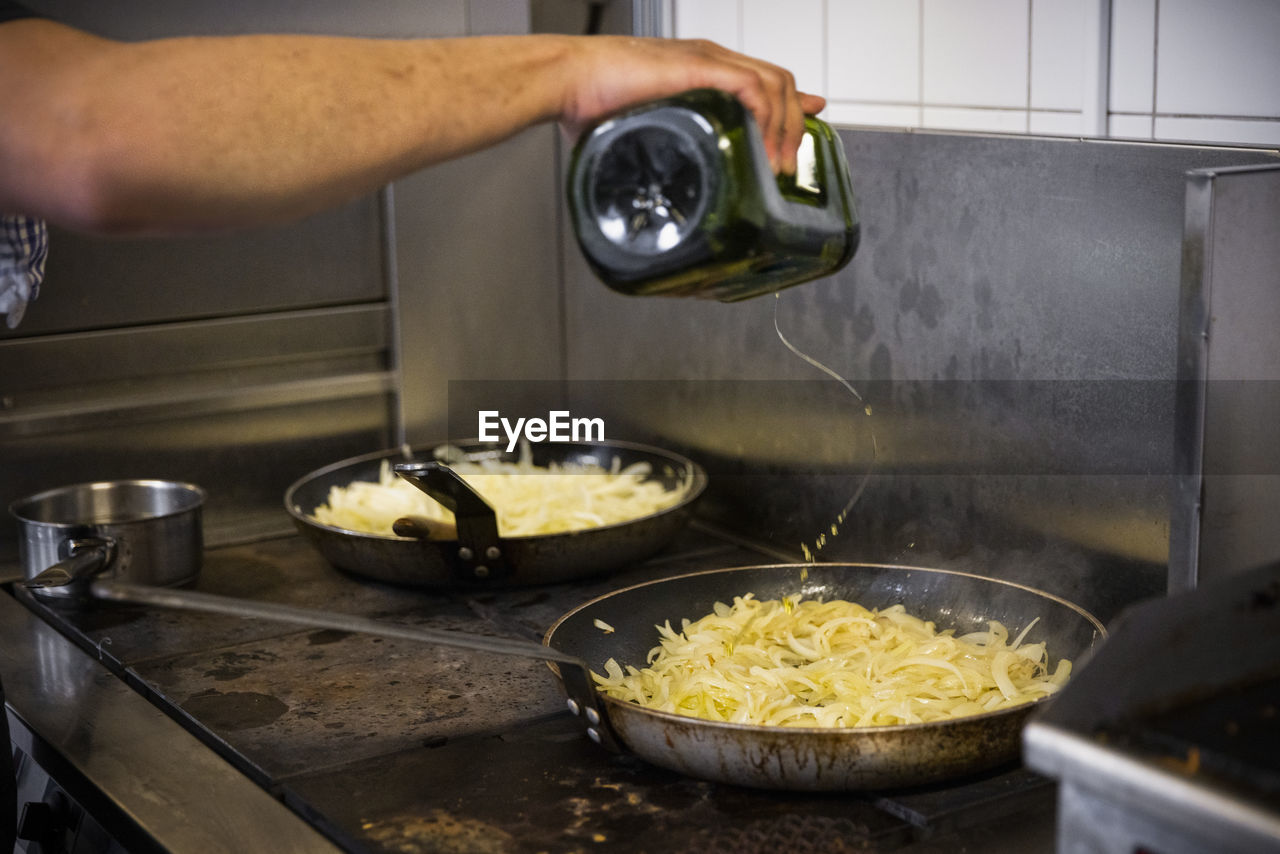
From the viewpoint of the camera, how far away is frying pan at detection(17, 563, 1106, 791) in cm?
116

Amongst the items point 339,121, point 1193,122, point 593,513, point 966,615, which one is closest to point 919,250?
point 1193,122

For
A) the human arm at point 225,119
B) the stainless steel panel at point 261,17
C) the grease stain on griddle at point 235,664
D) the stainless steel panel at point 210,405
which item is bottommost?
the grease stain on griddle at point 235,664

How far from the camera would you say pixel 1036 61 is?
5.86 ft

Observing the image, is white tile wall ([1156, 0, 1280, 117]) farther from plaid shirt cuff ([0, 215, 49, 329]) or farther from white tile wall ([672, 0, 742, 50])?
plaid shirt cuff ([0, 215, 49, 329])

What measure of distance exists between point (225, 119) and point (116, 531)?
3.56 ft

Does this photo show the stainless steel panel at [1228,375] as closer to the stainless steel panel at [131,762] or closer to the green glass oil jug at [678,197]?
the green glass oil jug at [678,197]

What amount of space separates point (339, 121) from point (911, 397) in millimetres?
1055

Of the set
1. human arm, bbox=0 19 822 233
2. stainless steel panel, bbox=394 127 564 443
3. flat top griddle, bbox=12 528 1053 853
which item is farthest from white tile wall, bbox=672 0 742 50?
human arm, bbox=0 19 822 233

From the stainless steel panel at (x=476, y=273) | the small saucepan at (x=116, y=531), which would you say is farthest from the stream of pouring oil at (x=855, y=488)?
the small saucepan at (x=116, y=531)

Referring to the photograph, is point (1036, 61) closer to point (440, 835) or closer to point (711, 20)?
point (711, 20)

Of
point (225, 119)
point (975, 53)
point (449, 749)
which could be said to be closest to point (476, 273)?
point (975, 53)

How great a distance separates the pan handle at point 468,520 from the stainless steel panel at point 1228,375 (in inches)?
34.7

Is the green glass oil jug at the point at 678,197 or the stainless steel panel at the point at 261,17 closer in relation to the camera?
the green glass oil jug at the point at 678,197

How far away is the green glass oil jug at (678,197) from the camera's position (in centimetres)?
101
